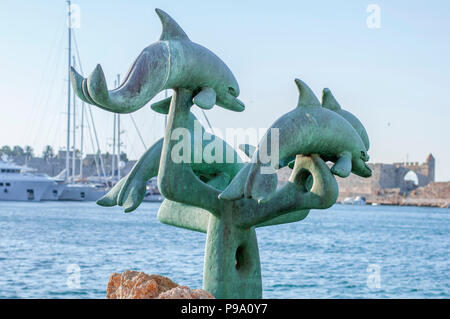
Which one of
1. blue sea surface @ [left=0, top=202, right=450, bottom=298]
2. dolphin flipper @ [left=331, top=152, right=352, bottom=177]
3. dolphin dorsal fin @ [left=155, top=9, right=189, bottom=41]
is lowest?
blue sea surface @ [left=0, top=202, right=450, bottom=298]

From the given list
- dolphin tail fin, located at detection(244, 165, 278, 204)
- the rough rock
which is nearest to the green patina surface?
dolphin tail fin, located at detection(244, 165, 278, 204)

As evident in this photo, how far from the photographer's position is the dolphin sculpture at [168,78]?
18.6ft

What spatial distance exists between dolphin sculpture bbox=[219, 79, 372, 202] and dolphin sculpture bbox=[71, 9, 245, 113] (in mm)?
685

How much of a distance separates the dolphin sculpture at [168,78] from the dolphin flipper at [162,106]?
536 mm

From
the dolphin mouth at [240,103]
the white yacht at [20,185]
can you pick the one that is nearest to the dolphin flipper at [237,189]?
the dolphin mouth at [240,103]

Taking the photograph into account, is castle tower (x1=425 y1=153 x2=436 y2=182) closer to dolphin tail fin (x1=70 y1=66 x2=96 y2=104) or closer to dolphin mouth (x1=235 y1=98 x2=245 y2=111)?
dolphin mouth (x1=235 y1=98 x2=245 y2=111)

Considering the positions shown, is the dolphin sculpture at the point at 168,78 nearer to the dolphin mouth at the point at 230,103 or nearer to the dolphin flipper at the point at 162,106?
the dolphin mouth at the point at 230,103

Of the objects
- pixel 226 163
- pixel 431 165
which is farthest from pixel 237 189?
pixel 431 165

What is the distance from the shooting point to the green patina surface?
6109mm

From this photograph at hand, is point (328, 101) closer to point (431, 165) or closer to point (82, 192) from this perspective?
point (82, 192)

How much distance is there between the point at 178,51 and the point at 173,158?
1.00 meters

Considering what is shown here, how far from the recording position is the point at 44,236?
2773 cm

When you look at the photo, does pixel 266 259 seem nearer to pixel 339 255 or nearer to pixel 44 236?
pixel 339 255
